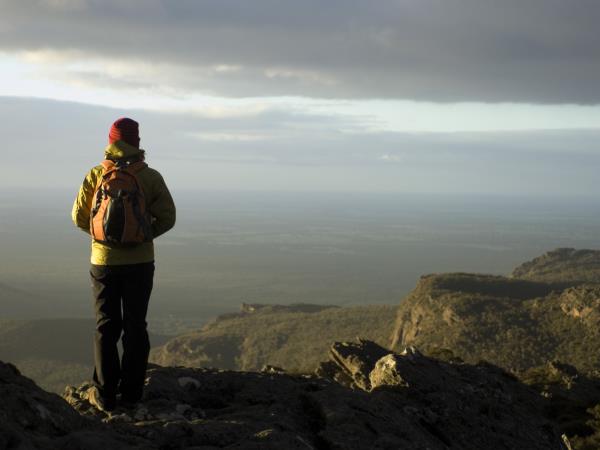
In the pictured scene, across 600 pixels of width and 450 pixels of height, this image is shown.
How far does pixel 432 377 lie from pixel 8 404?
23.3 ft

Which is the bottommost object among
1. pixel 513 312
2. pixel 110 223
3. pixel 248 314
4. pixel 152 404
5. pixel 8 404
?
pixel 248 314

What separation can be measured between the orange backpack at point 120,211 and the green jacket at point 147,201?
5.2 inches

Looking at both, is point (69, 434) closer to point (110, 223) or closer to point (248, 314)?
point (110, 223)

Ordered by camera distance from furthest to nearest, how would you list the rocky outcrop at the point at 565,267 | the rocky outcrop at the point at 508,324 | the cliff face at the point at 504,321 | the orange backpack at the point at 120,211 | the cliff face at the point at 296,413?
the rocky outcrop at the point at 565,267 < the cliff face at the point at 504,321 < the rocky outcrop at the point at 508,324 < the orange backpack at the point at 120,211 < the cliff face at the point at 296,413

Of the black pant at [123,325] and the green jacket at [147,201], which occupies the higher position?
the green jacket at [147,201]

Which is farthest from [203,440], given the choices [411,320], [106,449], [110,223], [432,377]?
[411,320]

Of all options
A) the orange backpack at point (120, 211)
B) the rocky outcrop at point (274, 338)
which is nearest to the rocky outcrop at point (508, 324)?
the rocky outcrop at point (274, 338)

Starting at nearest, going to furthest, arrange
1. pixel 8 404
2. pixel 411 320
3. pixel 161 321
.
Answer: pixel 8 404
pixel 411 320
pixel 161 321

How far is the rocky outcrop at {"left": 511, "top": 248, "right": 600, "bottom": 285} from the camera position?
10751 cm

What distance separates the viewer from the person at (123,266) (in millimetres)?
8031

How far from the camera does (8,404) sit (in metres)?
6.16

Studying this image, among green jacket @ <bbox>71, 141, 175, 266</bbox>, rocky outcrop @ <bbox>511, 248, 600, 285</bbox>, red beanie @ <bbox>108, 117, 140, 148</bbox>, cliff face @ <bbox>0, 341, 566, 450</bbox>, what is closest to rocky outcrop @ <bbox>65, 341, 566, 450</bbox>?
cliff face @ <bbox>0, 341, 566, 450</bbox>

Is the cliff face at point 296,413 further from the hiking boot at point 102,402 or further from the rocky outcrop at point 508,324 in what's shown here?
the rocky outcrop at point 508,324

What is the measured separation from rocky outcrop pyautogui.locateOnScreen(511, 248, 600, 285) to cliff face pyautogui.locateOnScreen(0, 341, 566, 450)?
99167 millimetres
